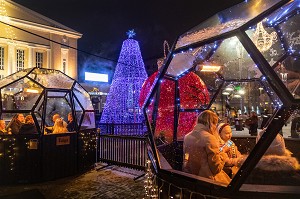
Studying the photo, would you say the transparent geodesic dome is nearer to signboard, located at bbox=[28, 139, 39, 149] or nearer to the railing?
signboard, located at bbox=[28, 139, 39, 149]

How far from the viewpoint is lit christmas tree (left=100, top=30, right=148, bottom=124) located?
20031 millimetres

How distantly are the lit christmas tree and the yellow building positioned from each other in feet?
34.3

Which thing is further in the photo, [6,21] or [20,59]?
[20,59]

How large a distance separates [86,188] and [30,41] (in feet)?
86.4

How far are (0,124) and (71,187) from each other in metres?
3.04

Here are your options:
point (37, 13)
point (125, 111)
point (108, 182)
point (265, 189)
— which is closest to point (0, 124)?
point (108, 182)

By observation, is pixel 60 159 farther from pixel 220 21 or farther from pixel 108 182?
pixel 220 21

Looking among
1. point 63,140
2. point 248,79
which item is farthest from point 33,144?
point 248,79

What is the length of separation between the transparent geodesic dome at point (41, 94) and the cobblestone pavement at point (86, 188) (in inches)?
61.7

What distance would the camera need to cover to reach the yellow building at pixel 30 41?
27.3m

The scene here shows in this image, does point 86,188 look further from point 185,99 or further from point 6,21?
point 6,21

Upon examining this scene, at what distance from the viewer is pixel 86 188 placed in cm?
695

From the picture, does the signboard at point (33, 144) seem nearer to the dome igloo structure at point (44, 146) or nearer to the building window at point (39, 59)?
the dome igloo structure at point (44, 146)

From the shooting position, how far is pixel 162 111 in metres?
10.4
